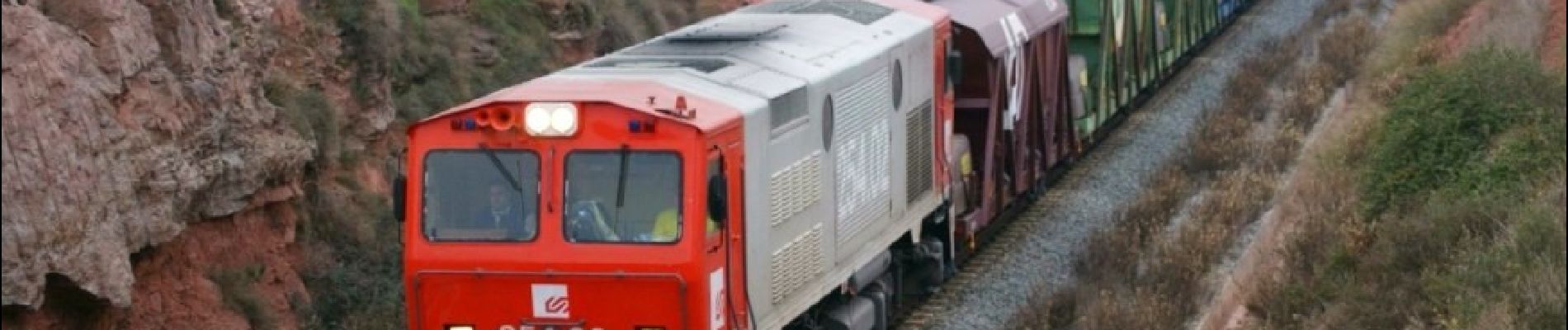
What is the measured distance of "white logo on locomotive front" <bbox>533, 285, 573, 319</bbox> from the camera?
1146cm

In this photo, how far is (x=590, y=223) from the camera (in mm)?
11414

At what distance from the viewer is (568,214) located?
449 inches

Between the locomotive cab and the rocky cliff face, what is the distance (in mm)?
1765

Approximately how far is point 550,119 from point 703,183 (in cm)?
82

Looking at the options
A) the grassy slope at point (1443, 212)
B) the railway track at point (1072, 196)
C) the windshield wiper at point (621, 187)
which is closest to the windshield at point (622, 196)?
the windshield wiper at point (621, 187)

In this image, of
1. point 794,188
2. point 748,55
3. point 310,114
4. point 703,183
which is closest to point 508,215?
point 703,183

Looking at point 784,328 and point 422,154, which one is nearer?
→ point 422,154

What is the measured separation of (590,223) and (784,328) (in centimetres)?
275

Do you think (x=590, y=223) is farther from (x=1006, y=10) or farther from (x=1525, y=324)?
(x=1006, y=10)

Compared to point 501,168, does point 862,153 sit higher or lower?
lower

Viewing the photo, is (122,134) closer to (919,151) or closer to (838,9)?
(838,9)

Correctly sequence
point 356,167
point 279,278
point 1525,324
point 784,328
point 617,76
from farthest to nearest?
point 356,167
point 279,278
point 784,328
point 617,76
point 1525,324

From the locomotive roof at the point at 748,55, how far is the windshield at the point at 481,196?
0.28m

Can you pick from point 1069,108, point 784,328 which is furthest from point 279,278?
point 1069,108
